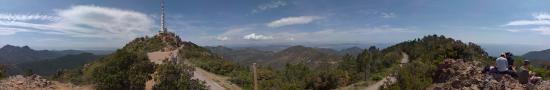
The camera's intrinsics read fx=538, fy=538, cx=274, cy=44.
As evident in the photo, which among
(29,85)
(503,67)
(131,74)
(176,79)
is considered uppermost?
(503,67)

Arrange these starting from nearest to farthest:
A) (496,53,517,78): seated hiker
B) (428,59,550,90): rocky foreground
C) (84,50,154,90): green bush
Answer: (428,59,550,90): rocky foreground → (496,53,517,78): seated hiker → (84,50,154,90): green bush

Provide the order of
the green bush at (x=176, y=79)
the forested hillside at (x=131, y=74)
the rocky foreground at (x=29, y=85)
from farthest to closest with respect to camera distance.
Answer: the rocky foreground at (x=29, y=85)
the forested hillside at (x=131, y=74)
the green bush at (x=176, y=79)

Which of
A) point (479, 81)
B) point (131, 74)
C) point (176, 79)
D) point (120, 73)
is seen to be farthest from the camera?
point (131, 74)

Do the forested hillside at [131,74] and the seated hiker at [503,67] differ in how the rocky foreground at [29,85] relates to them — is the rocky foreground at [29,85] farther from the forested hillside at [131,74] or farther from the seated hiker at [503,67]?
the seated hiker at [503,67]

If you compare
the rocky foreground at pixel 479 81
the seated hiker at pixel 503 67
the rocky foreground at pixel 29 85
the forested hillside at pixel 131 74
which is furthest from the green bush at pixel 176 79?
the seated hiker at pixel 503 67

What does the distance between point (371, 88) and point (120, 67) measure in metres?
32.0

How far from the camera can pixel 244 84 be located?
56.8m

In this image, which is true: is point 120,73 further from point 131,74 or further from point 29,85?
point 29,85

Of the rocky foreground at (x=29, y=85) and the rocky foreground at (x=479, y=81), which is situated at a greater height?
the rocky foreground at (x=479, y=81)

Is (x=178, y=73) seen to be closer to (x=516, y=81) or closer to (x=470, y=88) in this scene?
(x=470, y=88)

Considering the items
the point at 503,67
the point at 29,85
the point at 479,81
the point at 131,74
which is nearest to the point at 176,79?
the point at 131,74

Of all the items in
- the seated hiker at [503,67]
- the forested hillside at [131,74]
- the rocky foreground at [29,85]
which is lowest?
the rocky foreground at [29,85]

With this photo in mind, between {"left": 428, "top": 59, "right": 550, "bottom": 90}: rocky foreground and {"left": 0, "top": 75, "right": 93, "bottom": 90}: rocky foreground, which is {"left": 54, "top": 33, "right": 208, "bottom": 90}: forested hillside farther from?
{"left": 428, "top": 59, "right": 550, "bottom": 90}: rocky foreground

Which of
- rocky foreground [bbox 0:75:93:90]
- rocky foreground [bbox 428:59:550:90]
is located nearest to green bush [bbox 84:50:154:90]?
rocky foreground [bbox 0:75:93:90]
